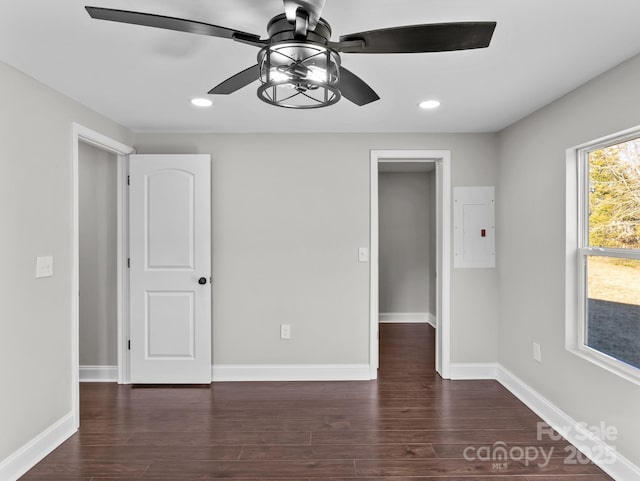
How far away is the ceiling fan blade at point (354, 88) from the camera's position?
69.2 inches

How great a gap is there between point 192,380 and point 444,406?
2169mm

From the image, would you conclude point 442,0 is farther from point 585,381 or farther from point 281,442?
point 281,442

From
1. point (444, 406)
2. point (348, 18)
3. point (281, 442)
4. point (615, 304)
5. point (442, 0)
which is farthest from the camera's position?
point (444, 406)

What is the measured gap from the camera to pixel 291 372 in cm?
374

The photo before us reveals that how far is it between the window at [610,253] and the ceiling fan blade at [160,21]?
86.9 inches

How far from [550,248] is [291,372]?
2.41 meters

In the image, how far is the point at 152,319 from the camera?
142 inches

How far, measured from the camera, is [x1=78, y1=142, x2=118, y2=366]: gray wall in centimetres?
369

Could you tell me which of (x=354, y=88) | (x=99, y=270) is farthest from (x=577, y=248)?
(x=99, y=270)

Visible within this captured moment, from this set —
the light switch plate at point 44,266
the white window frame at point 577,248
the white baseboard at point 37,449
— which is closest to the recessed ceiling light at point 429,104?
the white window frame at point 577,248

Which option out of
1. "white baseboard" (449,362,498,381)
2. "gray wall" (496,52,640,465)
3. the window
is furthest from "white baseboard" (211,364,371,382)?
the window

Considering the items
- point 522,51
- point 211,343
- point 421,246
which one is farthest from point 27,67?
point 421,246

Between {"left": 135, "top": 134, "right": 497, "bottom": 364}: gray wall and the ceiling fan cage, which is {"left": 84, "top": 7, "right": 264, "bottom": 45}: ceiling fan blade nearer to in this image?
the ceiling fan cage

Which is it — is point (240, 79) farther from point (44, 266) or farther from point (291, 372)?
point (291, 372)
